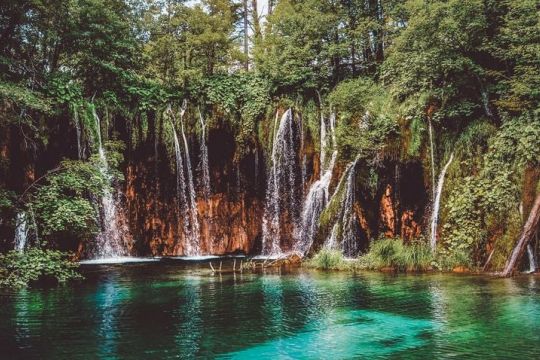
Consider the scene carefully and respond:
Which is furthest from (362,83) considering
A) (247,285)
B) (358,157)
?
Result: (247,285)

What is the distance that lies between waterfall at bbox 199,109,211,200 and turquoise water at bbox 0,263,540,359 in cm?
974

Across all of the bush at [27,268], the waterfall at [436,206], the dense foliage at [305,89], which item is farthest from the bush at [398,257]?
the bush at [27,268]

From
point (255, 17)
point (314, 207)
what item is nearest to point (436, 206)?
point (314, 207)

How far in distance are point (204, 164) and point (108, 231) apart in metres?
5.06

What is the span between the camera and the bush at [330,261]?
45.0ft

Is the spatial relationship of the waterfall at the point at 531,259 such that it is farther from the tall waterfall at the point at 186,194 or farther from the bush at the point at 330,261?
the tall waterfall at the point at 186,194

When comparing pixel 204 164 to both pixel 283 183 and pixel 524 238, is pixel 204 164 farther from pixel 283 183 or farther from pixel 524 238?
pixel 524 238

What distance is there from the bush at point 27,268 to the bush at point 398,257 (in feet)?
26.6

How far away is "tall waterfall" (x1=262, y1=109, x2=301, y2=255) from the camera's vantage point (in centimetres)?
2000

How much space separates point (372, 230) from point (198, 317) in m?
9.08

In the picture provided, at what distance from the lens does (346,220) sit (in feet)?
51.0

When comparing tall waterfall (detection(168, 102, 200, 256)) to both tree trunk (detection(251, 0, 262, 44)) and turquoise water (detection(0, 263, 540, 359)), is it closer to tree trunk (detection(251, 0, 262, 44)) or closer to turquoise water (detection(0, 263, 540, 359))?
turquoise water (detection(0, 263, 540, 359))

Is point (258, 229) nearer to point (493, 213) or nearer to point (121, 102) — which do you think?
point (121, 102)

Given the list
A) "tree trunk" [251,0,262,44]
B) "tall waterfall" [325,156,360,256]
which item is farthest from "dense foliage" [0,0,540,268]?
"tree trunk" [251,0,262,44]
